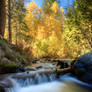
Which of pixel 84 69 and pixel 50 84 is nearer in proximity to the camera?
pixel 50 84

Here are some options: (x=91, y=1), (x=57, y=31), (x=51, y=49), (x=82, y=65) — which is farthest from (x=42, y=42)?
(x=82, y=65)

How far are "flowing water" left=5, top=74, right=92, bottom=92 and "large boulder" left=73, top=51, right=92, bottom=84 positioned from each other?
0.28 metres

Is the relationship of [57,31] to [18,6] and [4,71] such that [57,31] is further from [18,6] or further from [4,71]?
[4,71]

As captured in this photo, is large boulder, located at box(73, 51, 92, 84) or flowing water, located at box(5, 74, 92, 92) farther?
large boulder, located at box(73, 51, 92, 84)

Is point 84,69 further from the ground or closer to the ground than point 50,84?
further from the ground

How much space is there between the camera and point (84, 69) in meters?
5.20

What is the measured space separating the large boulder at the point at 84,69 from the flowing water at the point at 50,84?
28 cm

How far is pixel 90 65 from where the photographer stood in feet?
16.5

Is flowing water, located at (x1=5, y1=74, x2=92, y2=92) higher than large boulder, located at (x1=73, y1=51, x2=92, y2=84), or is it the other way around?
large boulder, located at (x1=73, y1=51, x2=92, y2=84)

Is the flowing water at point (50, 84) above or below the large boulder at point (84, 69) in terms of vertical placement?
below

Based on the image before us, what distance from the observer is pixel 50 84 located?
505 centimetres

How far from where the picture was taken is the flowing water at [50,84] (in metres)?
4.32

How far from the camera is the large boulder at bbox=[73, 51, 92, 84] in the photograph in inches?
195

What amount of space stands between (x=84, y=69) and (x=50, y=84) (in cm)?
179
